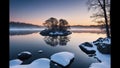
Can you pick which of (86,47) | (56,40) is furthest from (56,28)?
(86,47)

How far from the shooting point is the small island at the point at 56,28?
1.86 m

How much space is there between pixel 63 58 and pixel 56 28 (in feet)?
1.53

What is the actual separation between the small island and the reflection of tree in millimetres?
46

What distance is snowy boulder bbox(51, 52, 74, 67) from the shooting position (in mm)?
1917

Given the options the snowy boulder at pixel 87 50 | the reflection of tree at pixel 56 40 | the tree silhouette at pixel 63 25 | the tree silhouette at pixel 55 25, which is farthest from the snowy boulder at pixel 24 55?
the snowy boulder at pixel 87 50

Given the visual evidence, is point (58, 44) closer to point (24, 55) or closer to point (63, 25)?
point (63, 25)

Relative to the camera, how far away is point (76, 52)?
73.9 inches

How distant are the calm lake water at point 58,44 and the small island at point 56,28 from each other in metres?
0.05

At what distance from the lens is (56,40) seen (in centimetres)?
199
